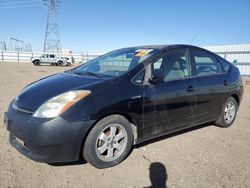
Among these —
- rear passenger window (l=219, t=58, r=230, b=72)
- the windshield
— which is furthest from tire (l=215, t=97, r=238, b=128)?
the windshield

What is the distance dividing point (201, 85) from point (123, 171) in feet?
6.69

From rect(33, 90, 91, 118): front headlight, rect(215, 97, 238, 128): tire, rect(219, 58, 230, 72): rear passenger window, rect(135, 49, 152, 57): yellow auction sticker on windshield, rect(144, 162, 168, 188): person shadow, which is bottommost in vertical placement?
rect(144, 162, 168, 188): person shadow

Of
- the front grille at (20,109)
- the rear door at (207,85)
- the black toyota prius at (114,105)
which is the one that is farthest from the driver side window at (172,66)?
the front grille at (20,109)

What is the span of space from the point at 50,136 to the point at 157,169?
145 cm

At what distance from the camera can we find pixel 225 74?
4809 millimetres

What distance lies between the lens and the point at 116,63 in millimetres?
4113

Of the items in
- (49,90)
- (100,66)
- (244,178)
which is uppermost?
(100,66)

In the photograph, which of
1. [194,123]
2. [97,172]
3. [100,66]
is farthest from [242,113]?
[97,172]

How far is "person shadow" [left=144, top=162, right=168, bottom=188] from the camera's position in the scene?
2883mm

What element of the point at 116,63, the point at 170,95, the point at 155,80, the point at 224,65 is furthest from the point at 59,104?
the point at 224,65

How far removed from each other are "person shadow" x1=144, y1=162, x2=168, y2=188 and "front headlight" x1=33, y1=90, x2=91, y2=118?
1308 millimetres

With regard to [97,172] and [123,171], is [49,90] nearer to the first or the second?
[97,172]

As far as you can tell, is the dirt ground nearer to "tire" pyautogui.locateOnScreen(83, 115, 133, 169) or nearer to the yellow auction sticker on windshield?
"tire" pyautogui.locateOnScreen(83, 115, 133, 169)

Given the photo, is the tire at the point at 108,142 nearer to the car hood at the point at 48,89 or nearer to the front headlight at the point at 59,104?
the front headlight at the point at 59,104
